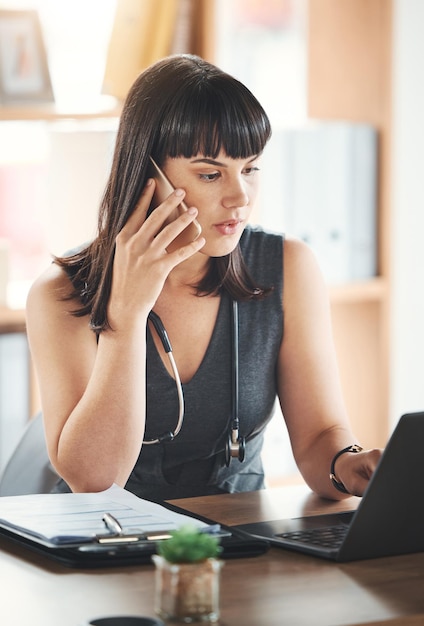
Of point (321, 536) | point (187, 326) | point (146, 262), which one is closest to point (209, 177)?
point (146, 262)

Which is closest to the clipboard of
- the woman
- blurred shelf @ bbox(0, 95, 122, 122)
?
the woman

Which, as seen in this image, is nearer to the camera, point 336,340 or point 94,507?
point 94,507

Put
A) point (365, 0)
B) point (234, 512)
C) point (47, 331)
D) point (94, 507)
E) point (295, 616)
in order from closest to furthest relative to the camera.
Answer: point (295, 616)
point (94, 507)
point (234, 512)
point (47, 331)
point (365, 0)

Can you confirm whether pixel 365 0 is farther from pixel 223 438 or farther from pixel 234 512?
pixel 234 512

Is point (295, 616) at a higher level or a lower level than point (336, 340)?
higher

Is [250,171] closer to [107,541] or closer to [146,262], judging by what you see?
[146,262]

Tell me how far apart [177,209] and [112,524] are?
0.69 metres

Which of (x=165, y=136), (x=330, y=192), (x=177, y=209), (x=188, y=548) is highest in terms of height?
(x=165, y=136)

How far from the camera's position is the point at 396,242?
3.46 m

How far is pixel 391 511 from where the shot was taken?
4.29ft

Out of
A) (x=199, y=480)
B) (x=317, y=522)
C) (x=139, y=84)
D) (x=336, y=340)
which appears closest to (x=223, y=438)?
(x=199, y=480)

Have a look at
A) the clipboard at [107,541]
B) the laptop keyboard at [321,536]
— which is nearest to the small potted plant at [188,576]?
the clipboard at [107,541]

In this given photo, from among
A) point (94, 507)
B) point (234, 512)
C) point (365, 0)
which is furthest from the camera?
point (365, 0)

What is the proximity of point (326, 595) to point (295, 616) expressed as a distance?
81 mm
